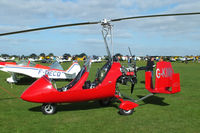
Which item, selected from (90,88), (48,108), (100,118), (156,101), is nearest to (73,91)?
(90,88)

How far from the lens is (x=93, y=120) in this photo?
6.24m

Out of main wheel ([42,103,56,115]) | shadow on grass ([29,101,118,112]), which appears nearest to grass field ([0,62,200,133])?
shadow on grass ([29,101,118,112])

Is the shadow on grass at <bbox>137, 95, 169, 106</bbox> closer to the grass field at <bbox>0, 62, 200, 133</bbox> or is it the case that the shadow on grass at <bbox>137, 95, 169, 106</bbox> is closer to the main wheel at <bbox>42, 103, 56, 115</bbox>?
the grass field at <bbox>0, 62, 200, 133</bbox>

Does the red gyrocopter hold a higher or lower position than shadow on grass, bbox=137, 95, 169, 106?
higher

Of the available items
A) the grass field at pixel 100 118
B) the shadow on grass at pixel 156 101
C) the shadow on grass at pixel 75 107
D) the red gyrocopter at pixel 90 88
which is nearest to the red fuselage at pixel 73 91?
the red gyrocopter at pixel 90 88

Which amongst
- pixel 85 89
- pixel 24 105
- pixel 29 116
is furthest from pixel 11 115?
pixel 85 89

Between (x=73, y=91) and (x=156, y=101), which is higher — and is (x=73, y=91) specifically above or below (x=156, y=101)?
above

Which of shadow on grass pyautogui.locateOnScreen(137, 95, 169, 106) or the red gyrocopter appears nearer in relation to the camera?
the red gyrocopter

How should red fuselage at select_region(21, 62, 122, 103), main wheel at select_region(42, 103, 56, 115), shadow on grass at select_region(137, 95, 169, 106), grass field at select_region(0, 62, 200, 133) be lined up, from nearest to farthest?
grass field at select_region(0, 62, 200, 133)
red fuselage at select_region(21, 62, 122, 103)
main wheel at select_region(42, 103, 56, 115)
shadow on grass at select_region(137, 95, 169, 106)

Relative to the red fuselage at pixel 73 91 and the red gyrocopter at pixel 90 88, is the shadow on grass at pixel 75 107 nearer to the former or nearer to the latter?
the red gyrocopter at pixel 90 88

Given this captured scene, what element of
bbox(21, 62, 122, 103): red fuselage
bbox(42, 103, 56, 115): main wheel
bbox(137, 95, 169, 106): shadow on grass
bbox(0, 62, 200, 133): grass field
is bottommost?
bbox(137, 95, 169, 106): shadow on grass

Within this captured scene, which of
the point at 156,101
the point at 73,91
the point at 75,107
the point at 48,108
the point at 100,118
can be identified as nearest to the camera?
the point at 100,118

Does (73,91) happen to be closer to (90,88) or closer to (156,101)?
(90,88)

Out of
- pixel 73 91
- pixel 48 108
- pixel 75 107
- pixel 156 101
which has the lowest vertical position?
pixel 156 101
